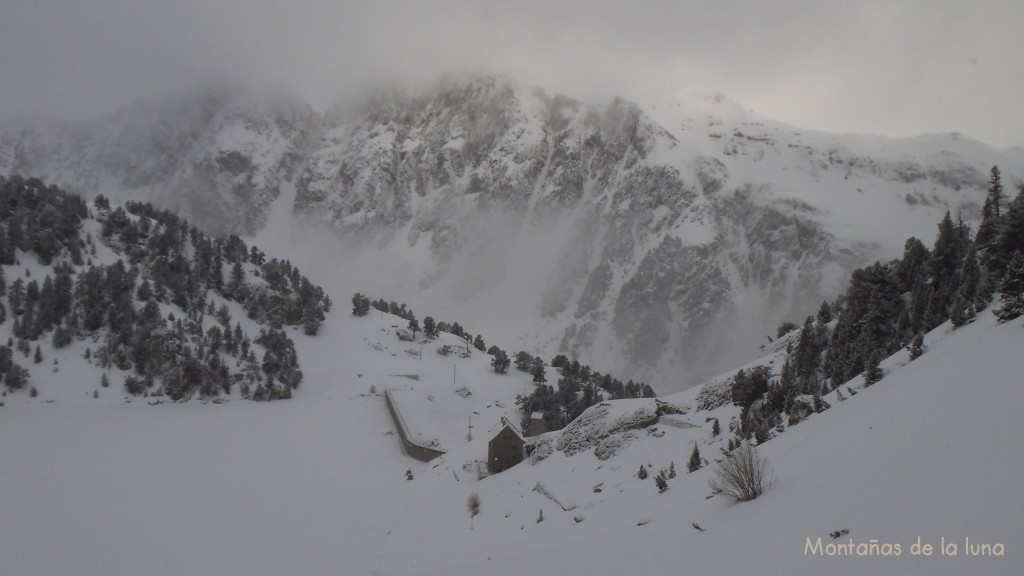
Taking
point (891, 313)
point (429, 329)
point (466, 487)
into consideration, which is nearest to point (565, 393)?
point (429, 329)

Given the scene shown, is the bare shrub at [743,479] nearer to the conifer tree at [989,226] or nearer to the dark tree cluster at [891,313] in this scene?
the dark tree cluster at [891,313]

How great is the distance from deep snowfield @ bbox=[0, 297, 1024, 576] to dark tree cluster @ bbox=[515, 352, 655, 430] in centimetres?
395

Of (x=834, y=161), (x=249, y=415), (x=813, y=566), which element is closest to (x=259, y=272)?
(x=249, y=415)

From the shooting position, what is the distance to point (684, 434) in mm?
27344

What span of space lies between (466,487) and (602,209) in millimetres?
124678

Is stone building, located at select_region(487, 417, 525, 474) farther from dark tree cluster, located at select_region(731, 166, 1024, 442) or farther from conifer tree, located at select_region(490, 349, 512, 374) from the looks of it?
conifer tree, located at select_region(490, 349, 512, 374)

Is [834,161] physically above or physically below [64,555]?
above

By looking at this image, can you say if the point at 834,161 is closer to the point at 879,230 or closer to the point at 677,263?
the point at 879,230

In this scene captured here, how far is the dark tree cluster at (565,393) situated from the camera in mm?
68188

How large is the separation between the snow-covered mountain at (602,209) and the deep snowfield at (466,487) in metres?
63.3

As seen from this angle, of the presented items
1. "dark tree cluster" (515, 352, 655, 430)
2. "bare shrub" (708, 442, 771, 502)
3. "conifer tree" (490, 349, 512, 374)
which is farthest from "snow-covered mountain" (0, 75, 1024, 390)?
"bare shrub" (708, 442, 771, 502)

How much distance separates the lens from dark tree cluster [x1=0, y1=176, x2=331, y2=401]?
66.4m

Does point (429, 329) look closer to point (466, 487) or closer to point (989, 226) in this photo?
point (466, 487)

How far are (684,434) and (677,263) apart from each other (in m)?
108
